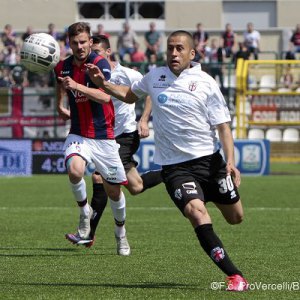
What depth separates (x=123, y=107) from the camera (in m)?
12.0

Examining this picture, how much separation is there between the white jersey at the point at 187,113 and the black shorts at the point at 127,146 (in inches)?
142

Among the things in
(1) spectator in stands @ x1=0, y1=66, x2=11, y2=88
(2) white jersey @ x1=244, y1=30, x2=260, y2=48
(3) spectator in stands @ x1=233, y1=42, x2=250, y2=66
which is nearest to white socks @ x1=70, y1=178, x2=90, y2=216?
(1) spectator in stands @ x1=0, y1=66, x2=11, y2=88

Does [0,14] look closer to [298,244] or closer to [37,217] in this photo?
[37,217]

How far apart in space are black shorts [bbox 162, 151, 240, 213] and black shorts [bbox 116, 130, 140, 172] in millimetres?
3633

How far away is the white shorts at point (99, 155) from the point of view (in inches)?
408

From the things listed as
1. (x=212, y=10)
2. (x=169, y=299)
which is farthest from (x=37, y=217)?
(x=212, y=10)

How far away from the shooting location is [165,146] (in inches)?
327

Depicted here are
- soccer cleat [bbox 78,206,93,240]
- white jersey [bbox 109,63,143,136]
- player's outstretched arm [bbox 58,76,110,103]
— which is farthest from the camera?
white jersey [bbox 109,63,143,136]

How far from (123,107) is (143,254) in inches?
89.7

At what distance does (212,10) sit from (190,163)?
1373 inches

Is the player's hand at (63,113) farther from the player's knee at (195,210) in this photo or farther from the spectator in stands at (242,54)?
the spectator in stands at (242,54)

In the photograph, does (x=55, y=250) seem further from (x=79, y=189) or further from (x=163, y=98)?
(x=163, y=98)

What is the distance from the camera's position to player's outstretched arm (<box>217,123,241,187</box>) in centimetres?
788

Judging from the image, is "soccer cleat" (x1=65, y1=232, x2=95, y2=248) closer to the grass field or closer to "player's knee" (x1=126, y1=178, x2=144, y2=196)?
the grass field
